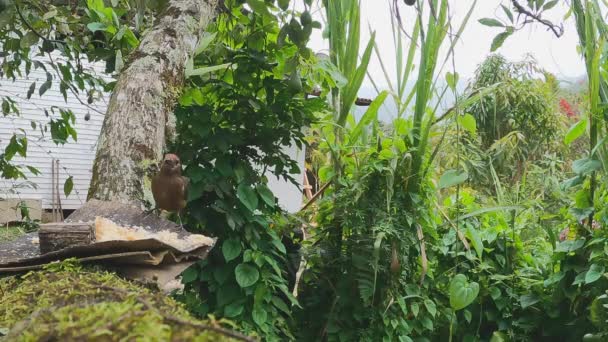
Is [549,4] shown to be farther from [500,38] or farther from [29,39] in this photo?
[29,39]

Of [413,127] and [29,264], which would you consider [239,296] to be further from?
[29,264]

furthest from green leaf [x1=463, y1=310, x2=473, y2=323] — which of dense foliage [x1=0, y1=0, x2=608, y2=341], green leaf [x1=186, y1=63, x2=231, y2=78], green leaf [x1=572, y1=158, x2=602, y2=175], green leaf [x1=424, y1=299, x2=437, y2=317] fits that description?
green leaf [x1=186, y1=63, x2=231, y2=78]

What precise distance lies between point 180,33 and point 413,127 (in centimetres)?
121

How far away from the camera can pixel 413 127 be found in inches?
93.2

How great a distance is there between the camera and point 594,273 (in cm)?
212

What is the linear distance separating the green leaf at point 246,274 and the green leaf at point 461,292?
0.81 meters

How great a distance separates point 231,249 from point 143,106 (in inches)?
39.2

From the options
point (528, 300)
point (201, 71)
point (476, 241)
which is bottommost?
point (528, 300)

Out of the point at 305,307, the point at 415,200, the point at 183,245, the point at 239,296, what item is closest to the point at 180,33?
the point at 183,245

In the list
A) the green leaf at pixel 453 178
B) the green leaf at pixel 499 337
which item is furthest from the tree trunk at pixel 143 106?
the green leaf at pixel 499 337

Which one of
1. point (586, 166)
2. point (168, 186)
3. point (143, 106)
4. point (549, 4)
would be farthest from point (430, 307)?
point (143, 106)

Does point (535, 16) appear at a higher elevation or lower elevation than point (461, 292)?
higher

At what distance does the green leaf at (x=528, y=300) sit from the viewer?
241 centimetres

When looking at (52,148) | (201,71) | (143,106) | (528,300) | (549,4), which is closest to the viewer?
(143,106)
